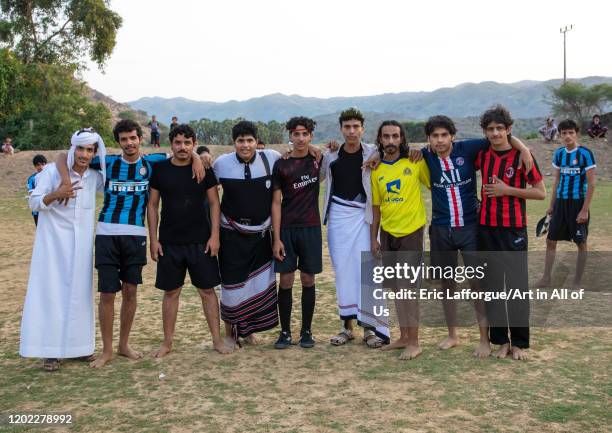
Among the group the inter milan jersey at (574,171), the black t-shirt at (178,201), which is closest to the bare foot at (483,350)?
the black t-shirt at (178,201)

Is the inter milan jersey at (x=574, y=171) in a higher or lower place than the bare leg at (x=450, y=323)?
higher

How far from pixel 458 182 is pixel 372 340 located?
5.10 feet

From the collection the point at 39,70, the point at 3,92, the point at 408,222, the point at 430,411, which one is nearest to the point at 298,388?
the point at 430,411

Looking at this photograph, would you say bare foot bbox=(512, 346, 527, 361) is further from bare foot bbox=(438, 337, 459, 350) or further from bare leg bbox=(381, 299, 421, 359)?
bare leg bbox=(381, 299, 421, 359)

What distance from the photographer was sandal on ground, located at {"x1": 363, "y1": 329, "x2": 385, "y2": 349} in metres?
5.13

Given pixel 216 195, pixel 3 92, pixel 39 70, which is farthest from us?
pixel 39 70

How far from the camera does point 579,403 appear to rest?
3816 millimetres

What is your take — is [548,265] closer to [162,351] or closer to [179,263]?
[179,263]

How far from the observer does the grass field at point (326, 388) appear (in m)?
3.64

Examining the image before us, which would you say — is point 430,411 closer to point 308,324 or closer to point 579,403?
point 579,403

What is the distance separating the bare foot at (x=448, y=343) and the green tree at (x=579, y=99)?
132 feet

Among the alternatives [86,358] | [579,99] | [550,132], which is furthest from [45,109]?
[579,99]

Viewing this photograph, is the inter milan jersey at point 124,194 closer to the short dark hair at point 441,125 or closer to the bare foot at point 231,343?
the bare foot at point 231,343

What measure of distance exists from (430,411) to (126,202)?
2.85 meters
